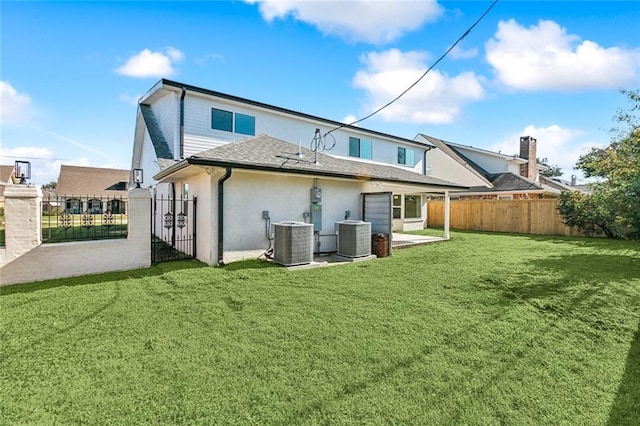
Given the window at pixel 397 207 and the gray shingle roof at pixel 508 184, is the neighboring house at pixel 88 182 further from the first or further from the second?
the gray shingle roof at pixel 508 184

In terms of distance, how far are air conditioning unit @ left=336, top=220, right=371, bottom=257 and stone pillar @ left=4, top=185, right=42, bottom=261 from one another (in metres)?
6.97

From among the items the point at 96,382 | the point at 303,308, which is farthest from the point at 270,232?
the point at 96,382

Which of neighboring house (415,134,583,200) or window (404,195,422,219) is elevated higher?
neighboring house (415,134,583,200)

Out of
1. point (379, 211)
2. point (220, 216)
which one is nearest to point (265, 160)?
point (220, 216)

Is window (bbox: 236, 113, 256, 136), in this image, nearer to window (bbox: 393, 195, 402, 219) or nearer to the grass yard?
the grass yard

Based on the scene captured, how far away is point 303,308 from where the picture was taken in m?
4.74

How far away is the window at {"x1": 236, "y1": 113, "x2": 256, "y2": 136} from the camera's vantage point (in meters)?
11.7

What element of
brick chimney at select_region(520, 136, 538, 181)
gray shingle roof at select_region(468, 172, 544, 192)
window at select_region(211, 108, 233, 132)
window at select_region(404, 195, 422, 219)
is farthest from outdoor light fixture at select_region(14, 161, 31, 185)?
Result: brick chimney at select_region(520, 136, 538, 181)

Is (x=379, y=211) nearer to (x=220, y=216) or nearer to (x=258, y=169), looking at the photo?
(x=258, y=169)

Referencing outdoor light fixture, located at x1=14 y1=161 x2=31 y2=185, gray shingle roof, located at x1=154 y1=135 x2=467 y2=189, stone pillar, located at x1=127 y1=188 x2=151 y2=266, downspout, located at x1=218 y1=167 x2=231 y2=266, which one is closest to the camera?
outdoor light fixture, located at x1=14 y1=161 x2=31 y2=185

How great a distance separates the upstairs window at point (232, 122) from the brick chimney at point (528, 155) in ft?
74.0

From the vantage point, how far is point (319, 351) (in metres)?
3.43

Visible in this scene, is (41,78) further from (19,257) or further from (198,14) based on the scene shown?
(19,257)

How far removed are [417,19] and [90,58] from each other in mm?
10836
